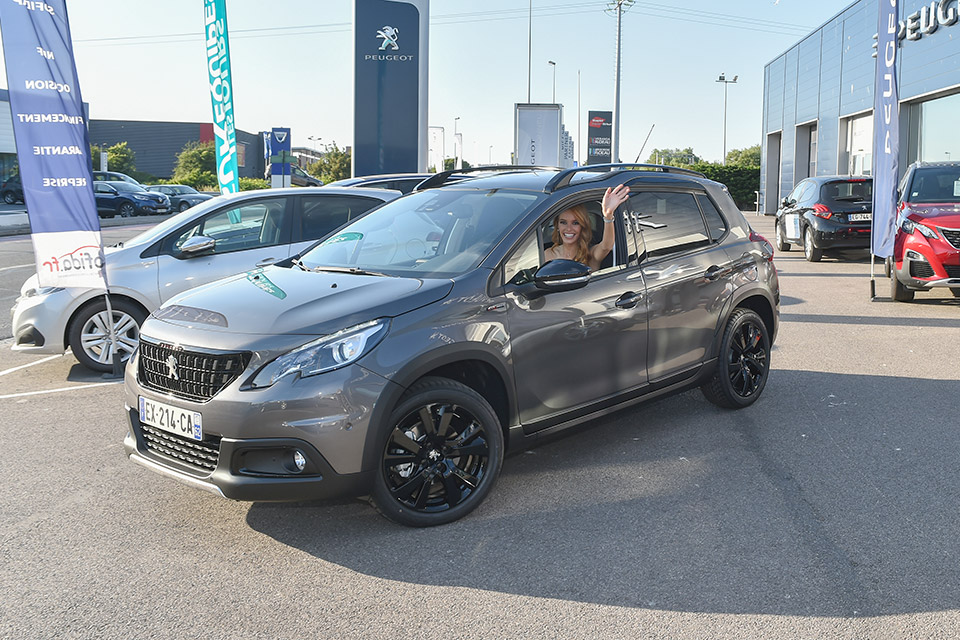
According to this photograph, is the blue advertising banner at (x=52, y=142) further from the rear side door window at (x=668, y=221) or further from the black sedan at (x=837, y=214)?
the black sedan at (x=837, y=214)

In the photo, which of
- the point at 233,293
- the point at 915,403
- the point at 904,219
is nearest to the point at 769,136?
the point at 904,219

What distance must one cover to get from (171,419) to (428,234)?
175cm

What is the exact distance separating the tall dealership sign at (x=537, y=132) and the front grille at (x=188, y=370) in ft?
90.0

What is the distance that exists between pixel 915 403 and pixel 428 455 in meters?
4.12

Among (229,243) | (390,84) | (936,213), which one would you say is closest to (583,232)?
(229,243)

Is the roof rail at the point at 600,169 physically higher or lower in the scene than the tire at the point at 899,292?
higher

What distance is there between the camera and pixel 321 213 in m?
8.40

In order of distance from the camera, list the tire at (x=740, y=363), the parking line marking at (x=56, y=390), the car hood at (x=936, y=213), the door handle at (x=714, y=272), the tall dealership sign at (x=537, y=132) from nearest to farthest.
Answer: the door handle at (x=714, y=272), the tire at (x=740, y=363), the parking line marking at (x=56, y=390), the car hood at (x=936, y=213), the tall dealership sign at (x=537, y=132)

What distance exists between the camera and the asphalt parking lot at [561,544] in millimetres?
3311

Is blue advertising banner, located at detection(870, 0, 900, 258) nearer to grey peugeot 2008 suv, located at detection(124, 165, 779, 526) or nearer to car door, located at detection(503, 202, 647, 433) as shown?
grey peugeot 2008 suv, located at detection(124, 165, 779, 526)

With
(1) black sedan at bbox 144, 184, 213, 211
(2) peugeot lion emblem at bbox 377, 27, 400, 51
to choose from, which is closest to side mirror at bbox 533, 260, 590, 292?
(2) peugeot lion emblem at bbox 377, 27, 400, 51

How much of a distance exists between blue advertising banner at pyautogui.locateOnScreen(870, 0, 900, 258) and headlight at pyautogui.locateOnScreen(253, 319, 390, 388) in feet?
31.2

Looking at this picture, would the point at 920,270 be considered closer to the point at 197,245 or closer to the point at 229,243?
the point at 229,243

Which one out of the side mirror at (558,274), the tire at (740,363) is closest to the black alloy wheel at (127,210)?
the tire at (740,363)
